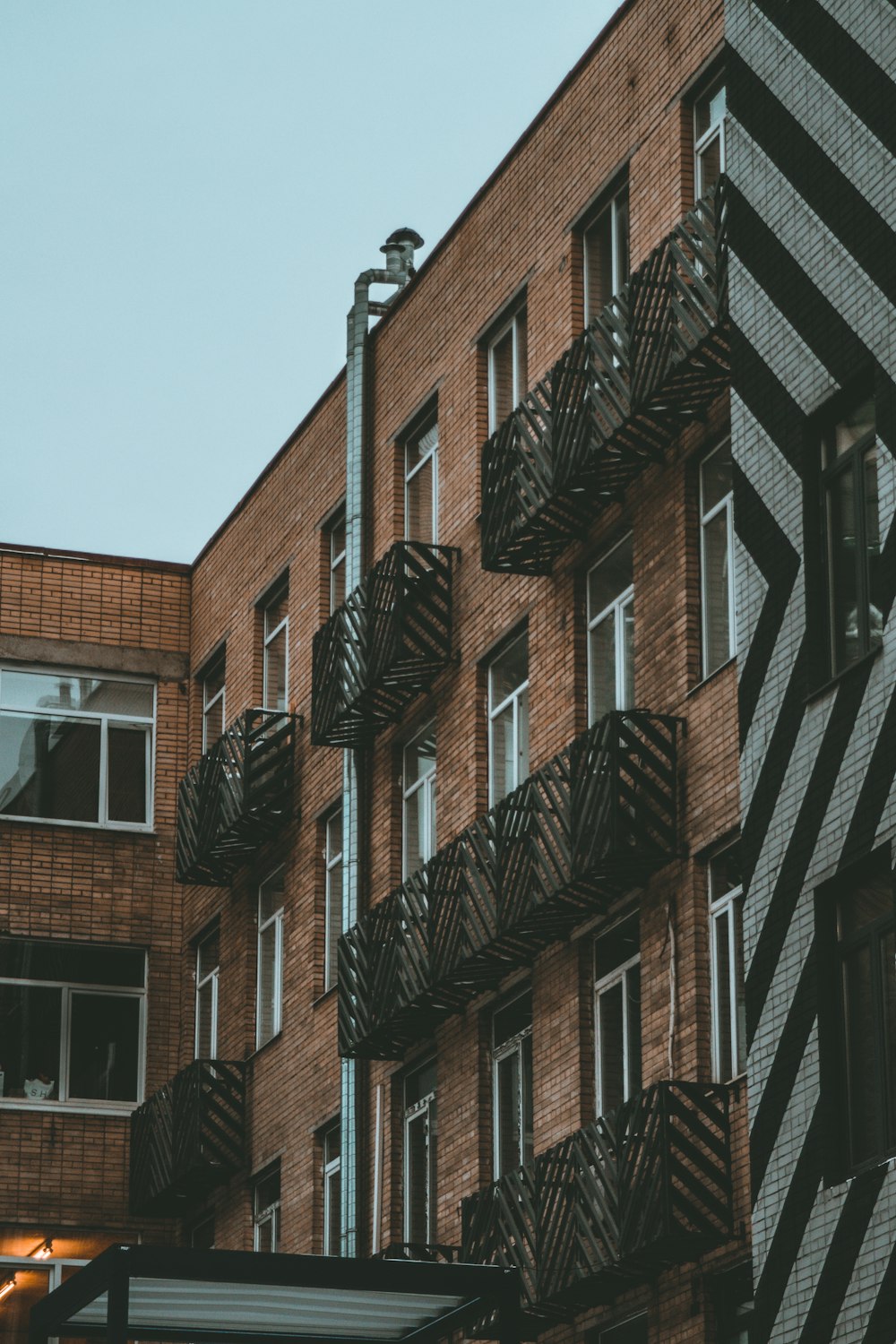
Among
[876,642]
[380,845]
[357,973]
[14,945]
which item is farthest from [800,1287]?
[14,945]

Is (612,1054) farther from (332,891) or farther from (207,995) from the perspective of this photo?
(207,995)

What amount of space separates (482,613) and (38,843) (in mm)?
10616

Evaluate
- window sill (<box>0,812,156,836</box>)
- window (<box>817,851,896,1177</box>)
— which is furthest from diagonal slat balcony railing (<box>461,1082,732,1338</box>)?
window sill (<box>0,812,156,836</box>)

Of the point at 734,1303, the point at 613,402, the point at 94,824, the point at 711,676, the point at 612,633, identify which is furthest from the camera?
the point at 94,824

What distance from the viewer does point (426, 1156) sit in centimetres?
2958

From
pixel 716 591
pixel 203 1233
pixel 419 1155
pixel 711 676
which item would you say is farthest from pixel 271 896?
pixel 711 676

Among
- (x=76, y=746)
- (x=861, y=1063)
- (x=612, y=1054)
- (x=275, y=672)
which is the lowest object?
(x=861, y=1063)

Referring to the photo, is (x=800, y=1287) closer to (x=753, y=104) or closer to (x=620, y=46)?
(x=753, y=104)

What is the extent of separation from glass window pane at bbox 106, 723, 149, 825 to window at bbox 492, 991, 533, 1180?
462 inches

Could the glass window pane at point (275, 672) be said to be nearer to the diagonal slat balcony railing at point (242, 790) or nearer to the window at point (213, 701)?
the diagonal slat balcony railing at point (242, 790)

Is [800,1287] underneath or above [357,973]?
underneath

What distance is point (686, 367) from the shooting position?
23.6 m

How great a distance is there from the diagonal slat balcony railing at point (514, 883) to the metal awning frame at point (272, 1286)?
586 cm

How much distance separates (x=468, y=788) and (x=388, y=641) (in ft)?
6.22
